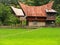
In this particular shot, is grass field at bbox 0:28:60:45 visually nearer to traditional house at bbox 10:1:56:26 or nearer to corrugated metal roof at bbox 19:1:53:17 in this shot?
traditional house at bbox 10:1:56:26

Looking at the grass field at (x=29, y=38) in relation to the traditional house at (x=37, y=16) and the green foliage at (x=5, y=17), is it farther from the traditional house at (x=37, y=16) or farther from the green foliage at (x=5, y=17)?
the traditional house at (x=37, y=16)

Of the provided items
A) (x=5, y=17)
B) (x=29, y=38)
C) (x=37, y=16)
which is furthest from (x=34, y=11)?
(x=29, y=38)

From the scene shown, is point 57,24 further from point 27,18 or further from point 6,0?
point 6,0

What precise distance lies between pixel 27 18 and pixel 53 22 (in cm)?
586

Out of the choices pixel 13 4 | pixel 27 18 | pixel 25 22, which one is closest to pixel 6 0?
pixel 13 4

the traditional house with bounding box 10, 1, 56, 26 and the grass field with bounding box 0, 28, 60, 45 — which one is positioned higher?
the grass field with bounding box 0, 28, 60, 45

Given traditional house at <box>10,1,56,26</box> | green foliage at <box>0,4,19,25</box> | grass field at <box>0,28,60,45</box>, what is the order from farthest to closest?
1. traditional house at <box>10,1,56,26</box>
2. green foliage at <box>0,4,19,25</box>
3. grass field at <box>0,28,60,45</box>

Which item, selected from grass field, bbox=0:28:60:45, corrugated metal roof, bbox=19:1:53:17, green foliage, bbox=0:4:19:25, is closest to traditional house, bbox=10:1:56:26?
corrugated metal roof, bbox=19:1:53:17

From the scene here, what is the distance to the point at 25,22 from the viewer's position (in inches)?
2112

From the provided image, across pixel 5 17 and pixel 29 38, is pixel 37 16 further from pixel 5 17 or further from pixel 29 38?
pixel 29 38

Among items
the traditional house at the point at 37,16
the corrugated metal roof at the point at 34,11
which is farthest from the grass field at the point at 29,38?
the corrugated metal roof at the point at 34,11

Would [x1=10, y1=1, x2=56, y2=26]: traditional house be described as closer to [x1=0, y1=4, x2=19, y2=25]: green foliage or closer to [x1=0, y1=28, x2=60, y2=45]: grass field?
[x1=0, y1=4, x2=19, y2=25]: green foliage

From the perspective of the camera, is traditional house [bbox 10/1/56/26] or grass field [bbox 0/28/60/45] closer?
grass field [bbox 0/28/60/45]

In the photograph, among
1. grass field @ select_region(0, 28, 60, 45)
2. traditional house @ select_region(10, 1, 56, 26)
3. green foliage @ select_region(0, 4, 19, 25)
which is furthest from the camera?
traditional house @ select_region(10, 1, 56, 26)
